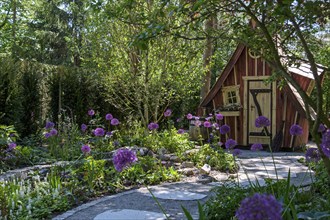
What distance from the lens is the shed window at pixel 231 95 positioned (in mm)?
11906

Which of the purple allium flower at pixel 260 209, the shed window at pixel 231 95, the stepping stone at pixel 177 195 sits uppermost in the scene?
the shed window at pixel 231 95

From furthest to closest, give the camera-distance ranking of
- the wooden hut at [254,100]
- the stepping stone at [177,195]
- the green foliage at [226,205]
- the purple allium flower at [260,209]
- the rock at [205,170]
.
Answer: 1. the wooden hut at [254,100]
2. the rock at [205,170]
3. the stepping stone at [177,195]
4. the green foliage at [226,205]
5. the purple allium flower at [260,209]

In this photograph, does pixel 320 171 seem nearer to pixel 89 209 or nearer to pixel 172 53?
pixel 89 209

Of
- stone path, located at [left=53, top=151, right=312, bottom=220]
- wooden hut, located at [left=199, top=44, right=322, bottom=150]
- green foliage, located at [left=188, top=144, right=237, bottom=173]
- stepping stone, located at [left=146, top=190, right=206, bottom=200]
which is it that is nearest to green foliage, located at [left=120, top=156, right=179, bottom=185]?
stone path, located at [left=53, top=151, right=312, bottom=220]

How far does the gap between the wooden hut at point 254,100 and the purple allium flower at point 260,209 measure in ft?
31.3

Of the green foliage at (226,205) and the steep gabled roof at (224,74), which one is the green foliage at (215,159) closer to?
the green foliage at (226,205)

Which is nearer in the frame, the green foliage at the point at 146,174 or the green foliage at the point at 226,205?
the green foliage at the point at 226,205

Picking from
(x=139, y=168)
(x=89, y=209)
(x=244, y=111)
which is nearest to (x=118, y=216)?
(x=89, y=209)

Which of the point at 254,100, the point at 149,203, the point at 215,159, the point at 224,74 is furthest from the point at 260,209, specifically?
the point at 224,74

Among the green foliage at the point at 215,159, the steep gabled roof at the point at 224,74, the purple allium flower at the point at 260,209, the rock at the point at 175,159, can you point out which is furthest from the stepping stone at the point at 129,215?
the steep gabled roof at the point at 224,74

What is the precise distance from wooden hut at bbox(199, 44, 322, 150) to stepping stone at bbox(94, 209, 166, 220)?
717 centimetres

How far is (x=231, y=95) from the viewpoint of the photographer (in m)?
12.1

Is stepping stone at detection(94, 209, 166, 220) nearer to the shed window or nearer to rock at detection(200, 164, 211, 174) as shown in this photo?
rock at detection(200, 164, 211, 174)

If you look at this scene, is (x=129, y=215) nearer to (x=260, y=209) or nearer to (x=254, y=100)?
(x=260, y=209)
